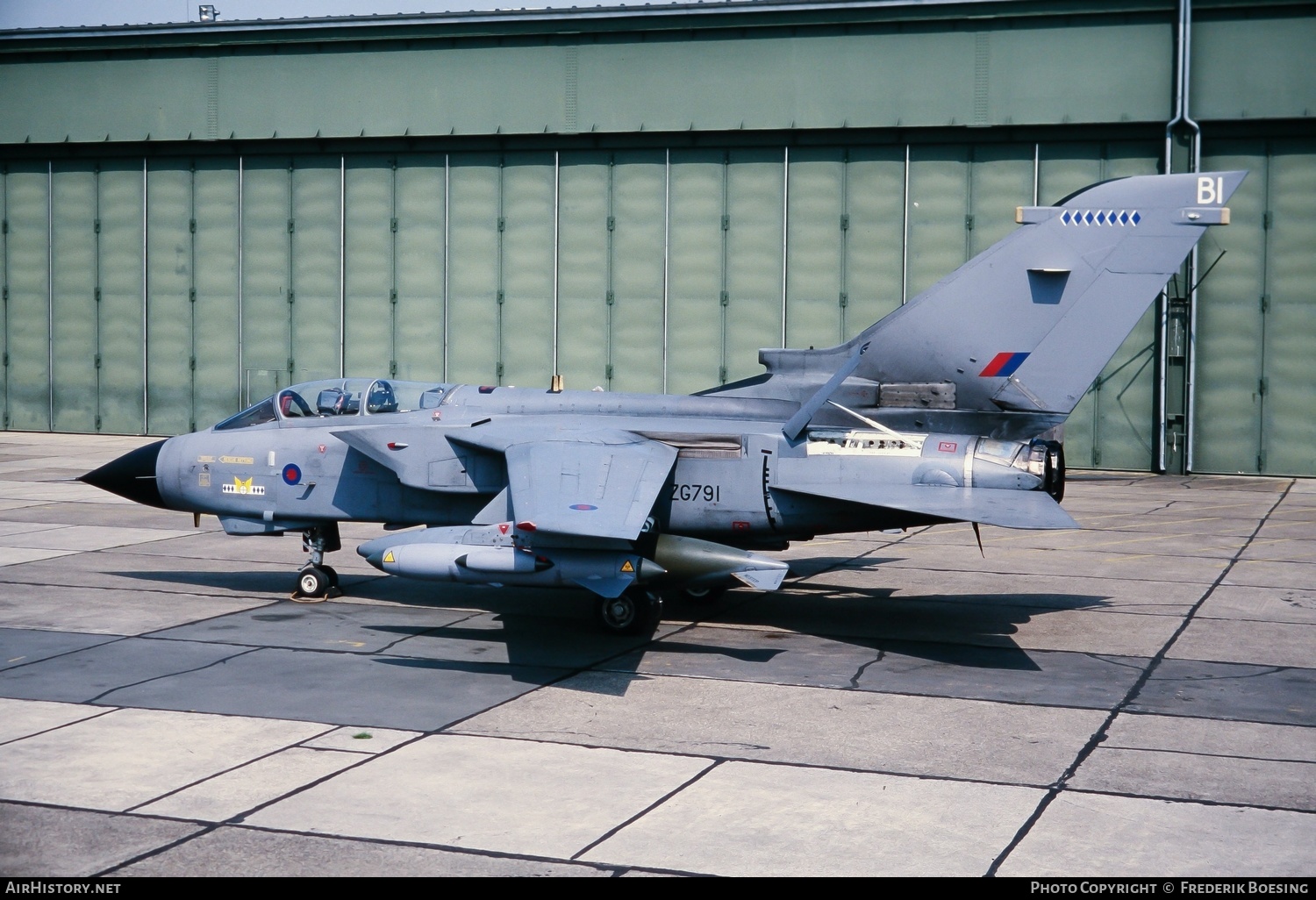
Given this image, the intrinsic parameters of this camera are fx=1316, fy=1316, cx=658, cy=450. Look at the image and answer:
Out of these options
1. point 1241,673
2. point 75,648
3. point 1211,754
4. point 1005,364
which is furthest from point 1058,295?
point 75,648

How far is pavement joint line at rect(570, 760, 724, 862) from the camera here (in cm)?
758

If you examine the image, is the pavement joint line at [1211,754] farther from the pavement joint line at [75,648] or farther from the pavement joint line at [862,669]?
the pavement joint line at [75,648]

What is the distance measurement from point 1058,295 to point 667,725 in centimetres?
659

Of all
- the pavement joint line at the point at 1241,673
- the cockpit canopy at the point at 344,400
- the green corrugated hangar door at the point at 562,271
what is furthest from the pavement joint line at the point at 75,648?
the green corrugated hangar door at the point at 562,271

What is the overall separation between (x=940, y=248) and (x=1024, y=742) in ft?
72.6

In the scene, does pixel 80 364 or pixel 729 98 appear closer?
pixel 729 98

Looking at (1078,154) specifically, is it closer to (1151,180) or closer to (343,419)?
(1151,180)

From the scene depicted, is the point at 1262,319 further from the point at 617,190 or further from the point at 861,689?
the point at 861,689

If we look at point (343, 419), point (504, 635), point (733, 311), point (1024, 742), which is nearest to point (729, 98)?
point (733, 311)

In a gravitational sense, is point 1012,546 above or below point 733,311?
below

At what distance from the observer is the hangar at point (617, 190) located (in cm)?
2925

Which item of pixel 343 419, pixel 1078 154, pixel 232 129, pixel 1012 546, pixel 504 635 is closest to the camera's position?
pixel 504 635

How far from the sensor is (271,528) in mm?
15633

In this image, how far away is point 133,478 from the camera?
15641 millimetres
